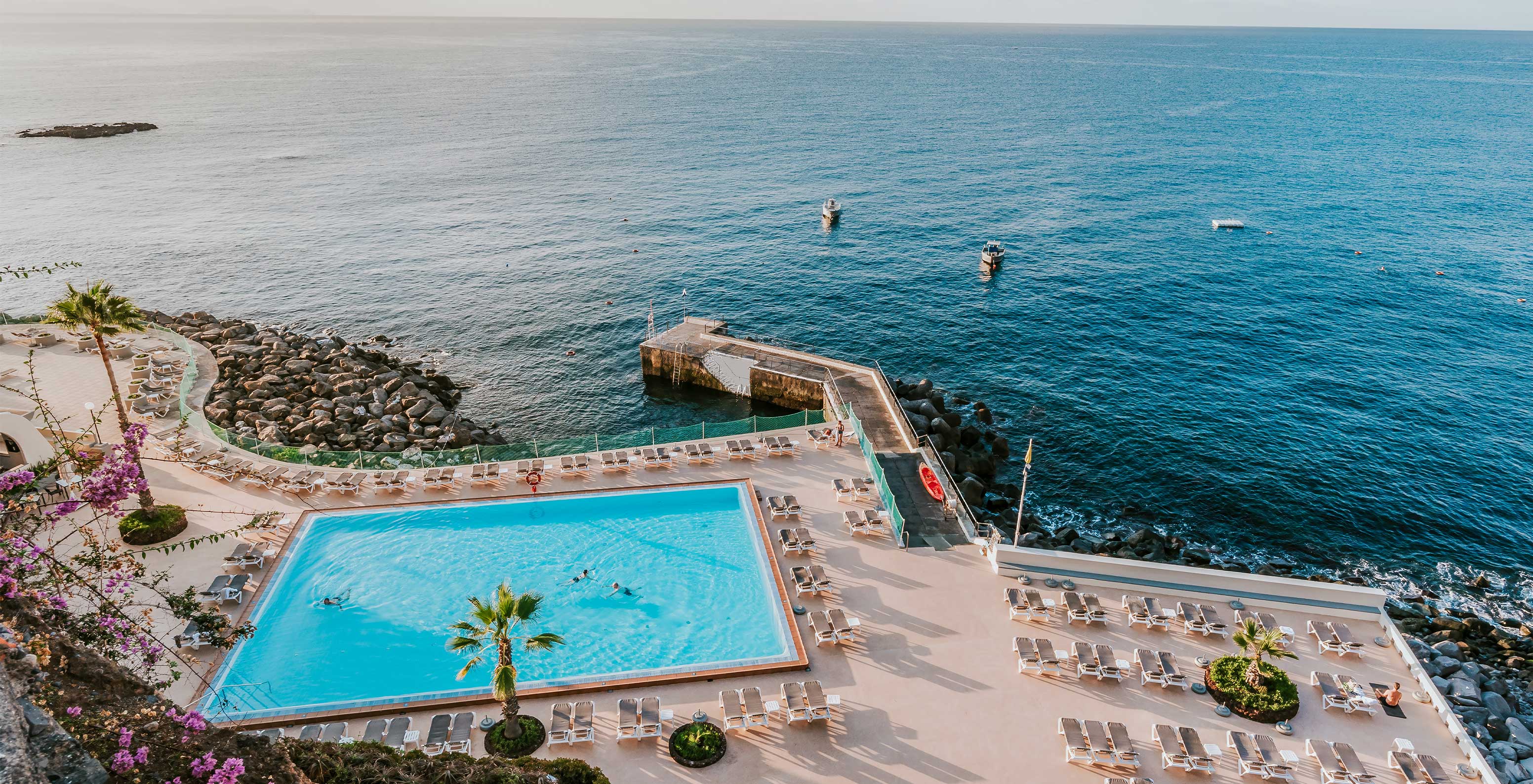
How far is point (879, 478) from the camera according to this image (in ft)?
104

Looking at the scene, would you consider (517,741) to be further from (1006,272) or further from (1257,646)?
(1006,272)

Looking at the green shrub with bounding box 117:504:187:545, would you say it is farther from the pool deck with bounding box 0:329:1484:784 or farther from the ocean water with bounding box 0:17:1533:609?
the ocean water with bounding box 0:17:1533:609

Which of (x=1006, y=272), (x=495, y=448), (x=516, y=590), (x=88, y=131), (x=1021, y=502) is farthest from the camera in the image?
(x=88, y=131)

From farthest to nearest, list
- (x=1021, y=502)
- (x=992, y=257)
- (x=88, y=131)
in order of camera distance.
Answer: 1. (x=88, y=131)
2. (x=992, y=257)
3. (x=1021, y=502)

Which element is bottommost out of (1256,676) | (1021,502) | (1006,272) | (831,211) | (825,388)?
(1256,676)

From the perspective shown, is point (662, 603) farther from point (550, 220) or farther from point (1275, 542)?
point (550, 220)

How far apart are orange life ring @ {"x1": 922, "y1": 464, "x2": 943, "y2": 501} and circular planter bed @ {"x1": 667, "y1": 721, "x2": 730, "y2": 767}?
14145mm

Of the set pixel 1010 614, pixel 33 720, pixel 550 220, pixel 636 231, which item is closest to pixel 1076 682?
pixel 1010 614

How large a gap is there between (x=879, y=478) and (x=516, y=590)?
1412cm

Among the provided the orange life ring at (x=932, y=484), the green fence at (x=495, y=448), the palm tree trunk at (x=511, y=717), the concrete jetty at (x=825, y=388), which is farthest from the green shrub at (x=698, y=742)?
the green fence at (x=495, y=448)

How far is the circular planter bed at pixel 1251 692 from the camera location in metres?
21.7

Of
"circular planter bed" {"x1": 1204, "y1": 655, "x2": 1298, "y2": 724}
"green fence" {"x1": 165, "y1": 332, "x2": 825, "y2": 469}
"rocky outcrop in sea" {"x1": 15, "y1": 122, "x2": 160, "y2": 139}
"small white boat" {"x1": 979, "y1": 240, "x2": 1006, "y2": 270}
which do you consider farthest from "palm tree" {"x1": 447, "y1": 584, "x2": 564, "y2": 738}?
"rocky outcrop in sea" {"x1": 15, "y1": 122, "x2": 160, "y2": 139}

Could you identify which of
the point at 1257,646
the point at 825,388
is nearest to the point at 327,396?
the point at 825,388

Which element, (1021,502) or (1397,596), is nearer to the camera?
(1021,502)
